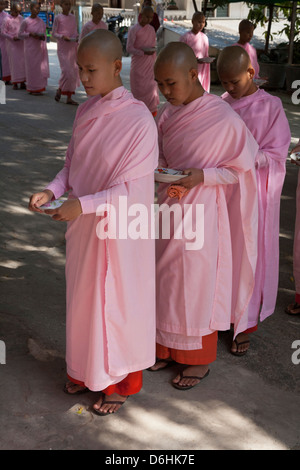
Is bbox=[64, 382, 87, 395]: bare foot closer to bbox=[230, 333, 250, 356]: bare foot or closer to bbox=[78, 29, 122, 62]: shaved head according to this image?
bbox=[230, 333, 250, 356]: bare foot

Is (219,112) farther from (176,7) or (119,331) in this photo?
(176,7)

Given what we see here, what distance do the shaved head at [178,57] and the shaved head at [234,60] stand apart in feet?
1.61

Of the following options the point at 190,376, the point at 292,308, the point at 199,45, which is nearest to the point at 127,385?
the point at 190,376

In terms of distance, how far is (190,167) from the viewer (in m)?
3.16

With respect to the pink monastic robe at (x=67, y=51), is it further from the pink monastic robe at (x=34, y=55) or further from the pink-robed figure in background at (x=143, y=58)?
the pink-robed figure in background at (x=143, y=58)

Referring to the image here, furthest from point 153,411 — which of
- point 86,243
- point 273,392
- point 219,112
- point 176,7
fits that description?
point 176,7

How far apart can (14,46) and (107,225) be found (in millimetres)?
11026

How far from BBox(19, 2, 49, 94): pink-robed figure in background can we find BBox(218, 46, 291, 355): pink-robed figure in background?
30.0 feet

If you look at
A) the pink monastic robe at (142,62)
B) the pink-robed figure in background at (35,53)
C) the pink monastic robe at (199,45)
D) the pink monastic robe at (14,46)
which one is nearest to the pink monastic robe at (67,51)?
the pink-robed figure in background at (35,53)

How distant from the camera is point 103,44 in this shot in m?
2.68

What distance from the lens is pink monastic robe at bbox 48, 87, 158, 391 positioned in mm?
2729

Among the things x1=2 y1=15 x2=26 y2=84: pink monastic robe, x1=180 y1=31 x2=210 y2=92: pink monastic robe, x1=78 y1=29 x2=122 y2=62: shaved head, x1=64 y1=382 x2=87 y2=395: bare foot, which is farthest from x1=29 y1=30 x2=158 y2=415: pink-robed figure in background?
x1=2 y1=15 x2=26 y2=84: pink monastic robe

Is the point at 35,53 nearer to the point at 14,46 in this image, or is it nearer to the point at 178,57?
the point at 14,46

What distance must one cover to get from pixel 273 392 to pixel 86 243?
1.36m
